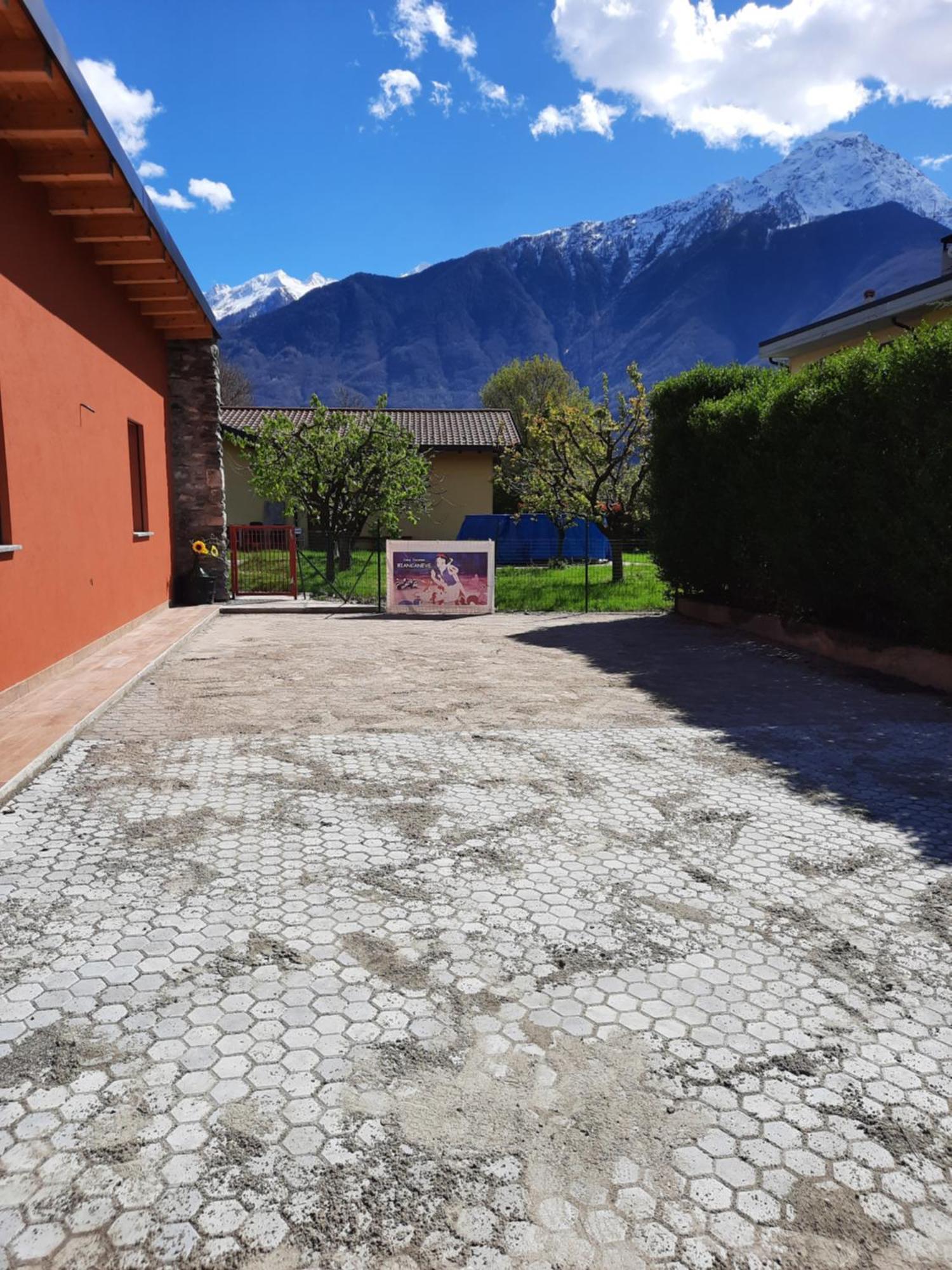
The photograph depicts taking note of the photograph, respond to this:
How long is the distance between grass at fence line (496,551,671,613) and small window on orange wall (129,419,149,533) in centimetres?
644

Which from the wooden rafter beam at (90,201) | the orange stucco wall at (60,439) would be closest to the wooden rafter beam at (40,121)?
the orange stucco wall at (60,439)

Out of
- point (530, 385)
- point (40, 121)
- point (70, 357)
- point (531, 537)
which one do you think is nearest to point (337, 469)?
point (531, 537)

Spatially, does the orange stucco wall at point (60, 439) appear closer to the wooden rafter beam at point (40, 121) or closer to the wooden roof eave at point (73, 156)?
the wooden roof eave at point (73, 156)

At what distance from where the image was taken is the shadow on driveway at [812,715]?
5008 mm

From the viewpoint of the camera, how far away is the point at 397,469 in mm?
19906

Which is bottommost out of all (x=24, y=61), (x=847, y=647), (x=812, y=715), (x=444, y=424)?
(x=812, y=715)

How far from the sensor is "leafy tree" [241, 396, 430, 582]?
19.5 m

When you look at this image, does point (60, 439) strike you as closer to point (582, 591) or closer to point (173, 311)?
point (173, 311)

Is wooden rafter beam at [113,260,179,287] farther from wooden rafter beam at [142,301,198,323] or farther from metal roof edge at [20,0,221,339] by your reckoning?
wooden rafter beam at [142,301,198,323]

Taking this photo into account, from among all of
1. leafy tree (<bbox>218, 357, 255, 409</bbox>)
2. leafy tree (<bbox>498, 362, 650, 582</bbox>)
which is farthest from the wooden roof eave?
leafy tree (<bbox>218, 357, 255, 409</bbox>)

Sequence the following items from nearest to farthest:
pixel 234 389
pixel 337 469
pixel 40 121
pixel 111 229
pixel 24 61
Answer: pixel 24 61 → pixel 40 121 → pixel 111 229 → pixel 337 469 → pixel 234 389

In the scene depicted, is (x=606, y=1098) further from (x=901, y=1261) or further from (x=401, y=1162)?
(x=901, y=1261)

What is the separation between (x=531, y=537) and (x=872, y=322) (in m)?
14.5

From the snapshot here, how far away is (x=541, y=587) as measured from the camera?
18484mm
